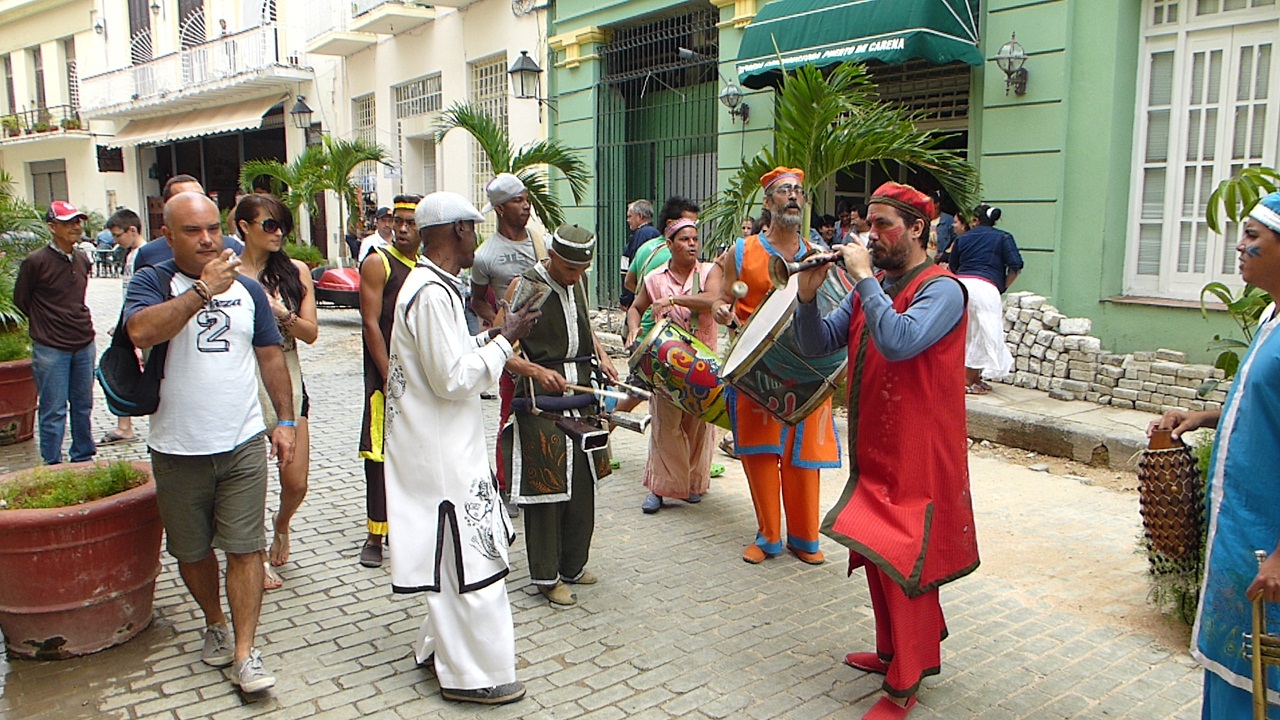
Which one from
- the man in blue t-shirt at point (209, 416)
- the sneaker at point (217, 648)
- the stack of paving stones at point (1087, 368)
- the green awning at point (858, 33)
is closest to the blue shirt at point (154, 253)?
the man in blue t-shirt at point (209, 416)

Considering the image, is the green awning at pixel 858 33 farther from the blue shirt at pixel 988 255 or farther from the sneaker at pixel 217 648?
the sneaker at pixel 217 648

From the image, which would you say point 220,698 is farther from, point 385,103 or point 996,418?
point 385,103

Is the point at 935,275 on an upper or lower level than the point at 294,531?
upper

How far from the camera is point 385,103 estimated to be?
18.9 meters

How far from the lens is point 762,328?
4.20 meters

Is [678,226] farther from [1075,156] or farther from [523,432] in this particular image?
[1075,156]

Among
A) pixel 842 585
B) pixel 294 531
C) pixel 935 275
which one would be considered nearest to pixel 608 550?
pixel 842 585

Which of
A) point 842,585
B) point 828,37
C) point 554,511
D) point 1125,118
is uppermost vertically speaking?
point 828,37

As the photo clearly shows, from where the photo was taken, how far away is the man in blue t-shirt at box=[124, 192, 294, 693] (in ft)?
11.0

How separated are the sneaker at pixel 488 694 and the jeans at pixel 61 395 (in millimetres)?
4258

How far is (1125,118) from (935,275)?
5.76 meters


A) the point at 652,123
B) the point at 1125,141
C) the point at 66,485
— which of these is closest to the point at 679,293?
the point at 66,485

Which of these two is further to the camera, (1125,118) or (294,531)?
(1125,118)

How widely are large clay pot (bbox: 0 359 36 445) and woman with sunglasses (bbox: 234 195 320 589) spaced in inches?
157
